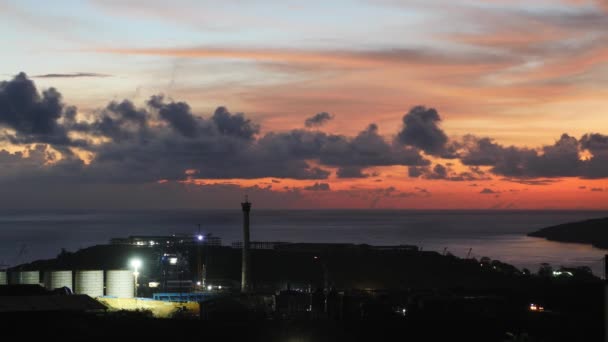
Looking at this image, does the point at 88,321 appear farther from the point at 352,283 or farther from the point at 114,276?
the point at 352,283

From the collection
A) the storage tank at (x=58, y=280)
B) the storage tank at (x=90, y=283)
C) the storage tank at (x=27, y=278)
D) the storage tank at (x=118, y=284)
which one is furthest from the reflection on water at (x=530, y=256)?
the storage tank at (x=27, y=278)

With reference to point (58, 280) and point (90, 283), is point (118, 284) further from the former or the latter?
point (58, 280)

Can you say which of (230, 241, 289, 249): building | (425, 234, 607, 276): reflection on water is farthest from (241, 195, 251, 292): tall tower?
(425, 234, 607, 276): reflection on water

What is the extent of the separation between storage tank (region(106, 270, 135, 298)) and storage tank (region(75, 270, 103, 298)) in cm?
51

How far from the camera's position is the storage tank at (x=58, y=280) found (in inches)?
2025

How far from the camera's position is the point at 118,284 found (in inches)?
2057

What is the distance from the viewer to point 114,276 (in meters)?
52.3

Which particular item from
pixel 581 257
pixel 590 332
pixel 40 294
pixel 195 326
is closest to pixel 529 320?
pixel 590 332

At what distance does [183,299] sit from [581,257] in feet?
334

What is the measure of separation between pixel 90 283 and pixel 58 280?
184 centimetres

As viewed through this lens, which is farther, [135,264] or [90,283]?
[135,264]

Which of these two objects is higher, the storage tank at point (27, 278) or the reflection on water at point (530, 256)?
the storage tank at point (27, 278)

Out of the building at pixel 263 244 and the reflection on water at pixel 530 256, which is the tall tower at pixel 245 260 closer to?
the building at pixel 263 244

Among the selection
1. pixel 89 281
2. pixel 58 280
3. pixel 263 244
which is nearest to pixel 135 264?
pixel 89 281
